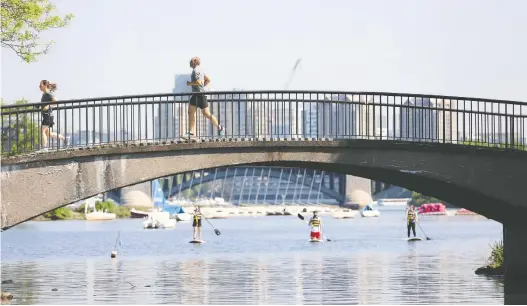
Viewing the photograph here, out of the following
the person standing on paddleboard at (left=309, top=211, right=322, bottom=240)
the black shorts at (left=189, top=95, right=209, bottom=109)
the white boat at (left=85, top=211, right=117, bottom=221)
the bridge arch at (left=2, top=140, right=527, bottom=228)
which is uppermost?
the black shorts at (left=189, top=95, right=209, bottom=109)

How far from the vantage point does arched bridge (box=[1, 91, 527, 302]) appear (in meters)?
33.5

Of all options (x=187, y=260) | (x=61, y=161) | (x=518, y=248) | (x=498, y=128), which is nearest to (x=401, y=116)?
A: (x=498, y=128)

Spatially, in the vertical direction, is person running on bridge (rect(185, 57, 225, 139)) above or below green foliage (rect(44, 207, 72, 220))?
above

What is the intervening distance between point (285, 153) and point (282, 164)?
0.83 metres

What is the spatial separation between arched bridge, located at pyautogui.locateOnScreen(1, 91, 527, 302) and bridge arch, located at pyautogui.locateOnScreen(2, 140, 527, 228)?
0.08ft

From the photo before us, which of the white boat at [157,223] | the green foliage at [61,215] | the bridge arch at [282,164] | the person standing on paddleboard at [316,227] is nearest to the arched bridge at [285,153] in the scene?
the bridge arch at [282,164]

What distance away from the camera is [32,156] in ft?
109

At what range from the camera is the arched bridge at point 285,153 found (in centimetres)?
3353

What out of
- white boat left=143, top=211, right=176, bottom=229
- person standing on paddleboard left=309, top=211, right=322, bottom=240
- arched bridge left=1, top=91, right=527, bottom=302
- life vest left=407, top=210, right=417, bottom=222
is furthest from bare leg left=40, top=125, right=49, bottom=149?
white boat left=143, top=211, right=176, bottom=229

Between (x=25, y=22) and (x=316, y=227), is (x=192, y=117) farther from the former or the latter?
(x=316, y=227)

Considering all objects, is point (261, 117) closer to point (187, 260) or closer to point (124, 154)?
point (124, 154)

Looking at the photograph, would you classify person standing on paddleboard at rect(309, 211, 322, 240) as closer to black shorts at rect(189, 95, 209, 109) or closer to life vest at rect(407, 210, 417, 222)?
life vest at rect(407, 210, 417, 222)

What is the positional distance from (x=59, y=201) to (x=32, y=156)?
1.33m

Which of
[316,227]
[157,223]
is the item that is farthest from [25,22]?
[157,223]
